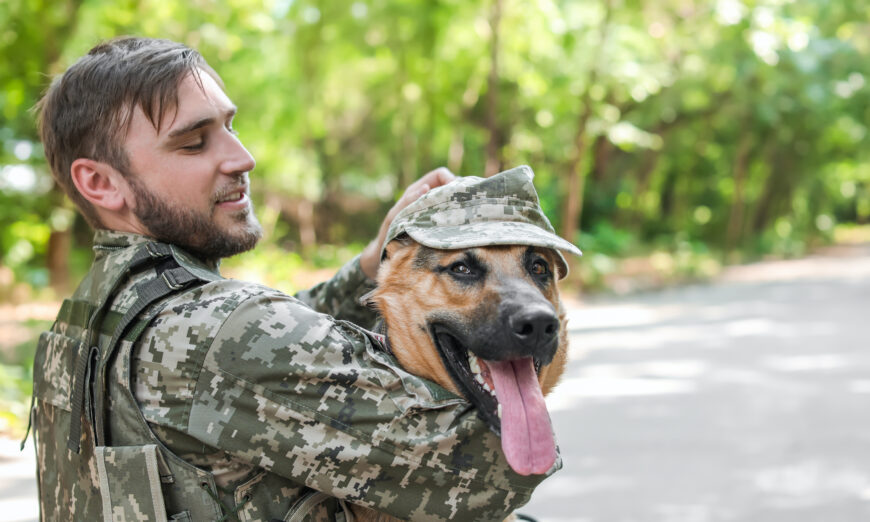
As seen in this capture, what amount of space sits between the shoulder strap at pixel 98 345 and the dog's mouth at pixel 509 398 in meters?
0.73

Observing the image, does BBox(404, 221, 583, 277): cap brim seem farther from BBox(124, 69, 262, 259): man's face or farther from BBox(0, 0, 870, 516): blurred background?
BBox(0, 0, 870, 516): blurred background

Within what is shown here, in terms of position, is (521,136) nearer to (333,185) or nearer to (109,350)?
(333,185)

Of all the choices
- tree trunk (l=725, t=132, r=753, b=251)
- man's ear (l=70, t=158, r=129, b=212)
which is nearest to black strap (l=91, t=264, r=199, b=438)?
man's ear (l=70, t=158, r=129, b=212)

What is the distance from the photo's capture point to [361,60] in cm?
1930

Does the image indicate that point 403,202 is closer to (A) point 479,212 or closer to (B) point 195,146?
(A) point 479,212

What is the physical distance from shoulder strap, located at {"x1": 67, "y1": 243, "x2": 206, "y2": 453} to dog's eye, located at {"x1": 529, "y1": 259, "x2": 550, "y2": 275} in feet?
3.10

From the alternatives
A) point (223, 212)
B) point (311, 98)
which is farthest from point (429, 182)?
point (311, 98)

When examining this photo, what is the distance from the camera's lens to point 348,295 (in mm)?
2867

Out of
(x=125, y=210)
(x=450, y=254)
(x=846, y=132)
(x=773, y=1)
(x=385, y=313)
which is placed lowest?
(x=846, y=132)

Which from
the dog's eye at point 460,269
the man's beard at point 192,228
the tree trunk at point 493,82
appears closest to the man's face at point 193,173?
the man's beard at point 192,228

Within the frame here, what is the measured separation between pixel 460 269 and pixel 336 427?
62cm

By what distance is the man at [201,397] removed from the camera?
1856 millimetres

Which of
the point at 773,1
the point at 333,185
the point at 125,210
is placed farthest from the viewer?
the point at 333,185

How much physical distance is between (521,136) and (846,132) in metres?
12.9
